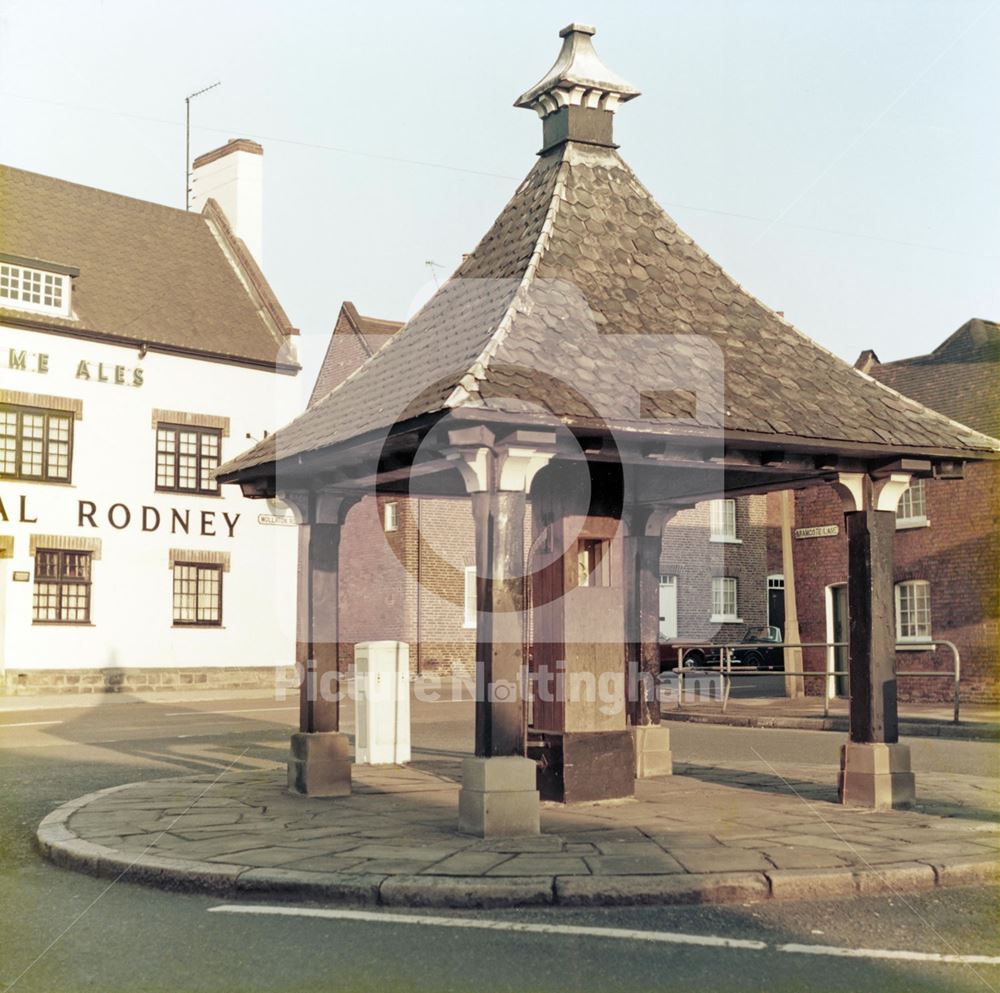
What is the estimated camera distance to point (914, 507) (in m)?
24.7

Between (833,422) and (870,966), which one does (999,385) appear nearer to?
(833,422)

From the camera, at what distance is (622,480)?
11.3 meters

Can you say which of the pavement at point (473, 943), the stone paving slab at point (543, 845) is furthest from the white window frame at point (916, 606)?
the pavement at point (473, 943)

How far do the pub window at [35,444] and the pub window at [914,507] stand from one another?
18.0 m

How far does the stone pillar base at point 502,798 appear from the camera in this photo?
28.0ft

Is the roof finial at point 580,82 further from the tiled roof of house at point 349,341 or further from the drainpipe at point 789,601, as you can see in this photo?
the tiled roof of house at point 349,341

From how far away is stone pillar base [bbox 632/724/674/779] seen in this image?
11953 millimetres

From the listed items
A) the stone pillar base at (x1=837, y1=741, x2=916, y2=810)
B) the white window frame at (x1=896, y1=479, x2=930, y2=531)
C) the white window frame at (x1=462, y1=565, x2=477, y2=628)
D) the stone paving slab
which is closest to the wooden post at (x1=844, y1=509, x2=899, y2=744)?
the stone pillar base at (x1=837, y1=741, x2=916, y2=810)

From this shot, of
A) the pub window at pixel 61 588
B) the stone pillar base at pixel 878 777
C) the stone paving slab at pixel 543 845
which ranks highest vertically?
the pub window at pixel 61 588

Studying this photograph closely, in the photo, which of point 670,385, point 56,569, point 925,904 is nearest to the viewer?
point 925,904

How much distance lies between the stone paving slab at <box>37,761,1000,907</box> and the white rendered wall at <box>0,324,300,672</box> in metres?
18.1

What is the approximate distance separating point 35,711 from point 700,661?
20753 mm

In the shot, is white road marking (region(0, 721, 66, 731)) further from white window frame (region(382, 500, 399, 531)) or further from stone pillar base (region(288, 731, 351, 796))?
white window frame (region(382, 500, 399, 531))

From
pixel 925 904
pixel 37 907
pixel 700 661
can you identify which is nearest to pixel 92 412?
pixel 700 661
